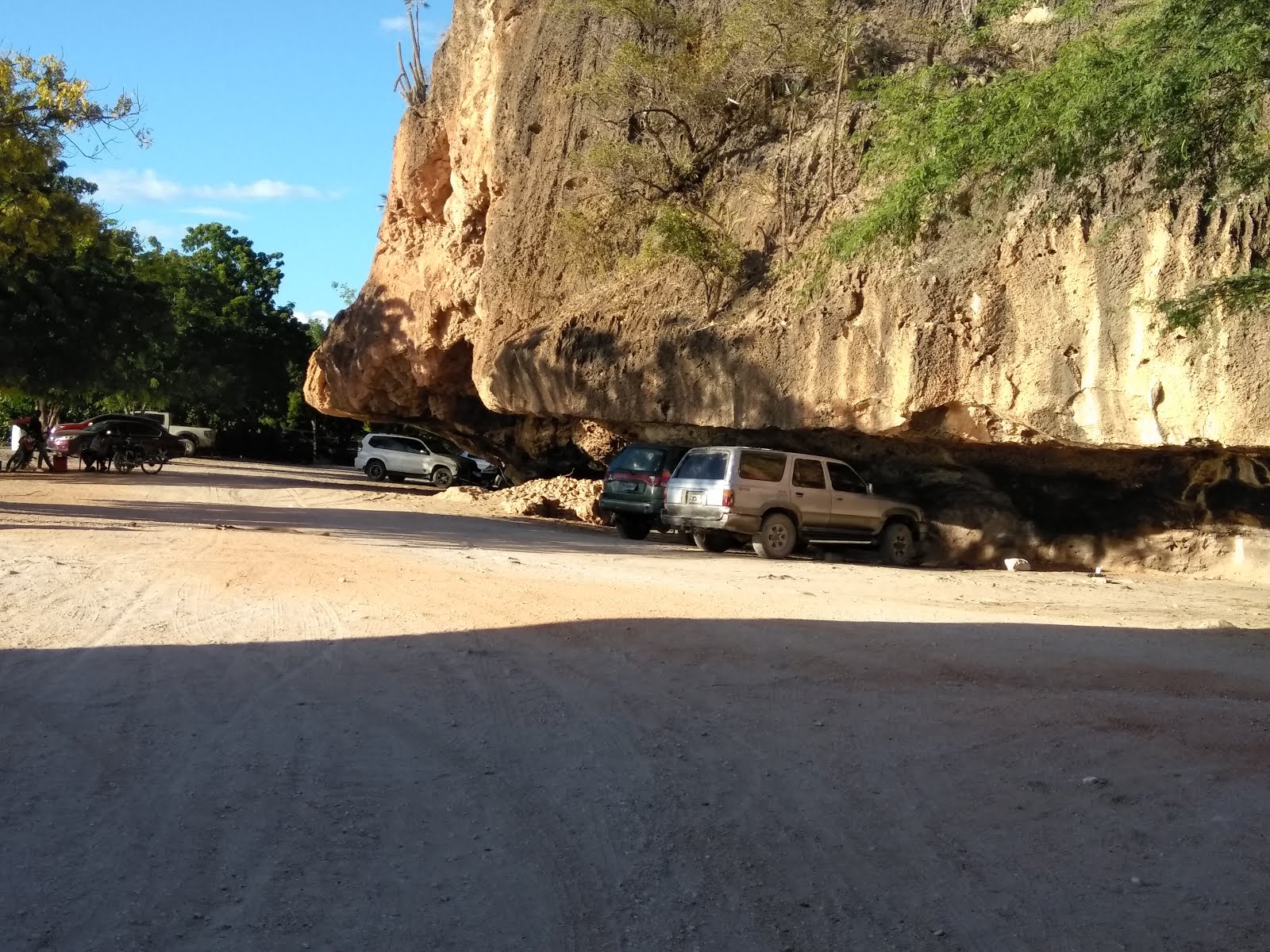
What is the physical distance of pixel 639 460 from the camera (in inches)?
886

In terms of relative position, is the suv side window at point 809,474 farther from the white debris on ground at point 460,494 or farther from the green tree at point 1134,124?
the white debris on ground at point 460,494

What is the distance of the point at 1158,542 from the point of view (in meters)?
20.8

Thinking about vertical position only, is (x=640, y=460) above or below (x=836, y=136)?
below

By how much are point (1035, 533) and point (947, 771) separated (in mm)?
16940

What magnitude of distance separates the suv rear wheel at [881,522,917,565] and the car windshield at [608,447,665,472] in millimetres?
4150

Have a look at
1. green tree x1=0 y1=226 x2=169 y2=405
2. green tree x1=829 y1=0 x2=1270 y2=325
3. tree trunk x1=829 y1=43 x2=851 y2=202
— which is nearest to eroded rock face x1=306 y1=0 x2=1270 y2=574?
tree trunk x1=829 y1=43 x2=851 y2=202

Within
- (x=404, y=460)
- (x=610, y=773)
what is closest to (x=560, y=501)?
(x=404, y=460)

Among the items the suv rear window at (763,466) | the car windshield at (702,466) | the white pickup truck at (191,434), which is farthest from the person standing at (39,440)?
the suv rear window at (763,466)

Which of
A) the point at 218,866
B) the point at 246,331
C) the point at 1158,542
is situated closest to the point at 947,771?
the point at 218,866

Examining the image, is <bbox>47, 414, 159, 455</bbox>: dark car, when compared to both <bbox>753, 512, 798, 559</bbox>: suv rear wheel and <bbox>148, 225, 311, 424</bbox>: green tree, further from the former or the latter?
<bbox>753, 512, 798, 559</bbox>: suv rear wheel

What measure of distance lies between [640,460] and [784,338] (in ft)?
11.4

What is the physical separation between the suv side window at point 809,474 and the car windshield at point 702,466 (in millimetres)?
1314

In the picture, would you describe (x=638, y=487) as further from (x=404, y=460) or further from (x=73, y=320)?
(x=404, y=460)

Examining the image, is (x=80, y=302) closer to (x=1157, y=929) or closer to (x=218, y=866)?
(x=218, y=866)
